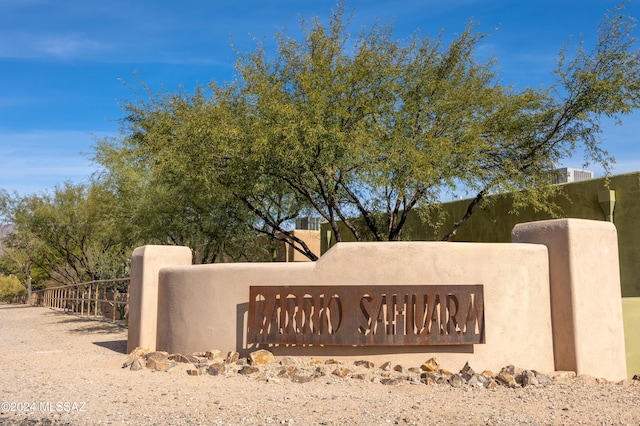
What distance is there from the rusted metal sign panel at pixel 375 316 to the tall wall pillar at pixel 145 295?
2679 millimetres

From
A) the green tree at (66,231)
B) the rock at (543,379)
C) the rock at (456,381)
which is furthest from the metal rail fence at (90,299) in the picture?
the rock at (543,379)

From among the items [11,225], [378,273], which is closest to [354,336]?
[378,273]

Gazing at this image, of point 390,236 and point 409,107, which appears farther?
point 390,236

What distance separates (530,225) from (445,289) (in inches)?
89.3

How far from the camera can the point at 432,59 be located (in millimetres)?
16781

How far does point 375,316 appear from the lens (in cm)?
1047

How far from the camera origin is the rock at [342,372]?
9.81 meters

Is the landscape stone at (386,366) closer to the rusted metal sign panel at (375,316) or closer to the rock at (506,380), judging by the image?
the rusted metal sign panel at (375,316)

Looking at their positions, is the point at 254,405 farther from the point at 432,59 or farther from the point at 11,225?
the point at 11,225

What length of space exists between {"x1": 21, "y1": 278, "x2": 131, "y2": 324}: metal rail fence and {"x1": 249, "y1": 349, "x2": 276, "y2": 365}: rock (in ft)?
36.3

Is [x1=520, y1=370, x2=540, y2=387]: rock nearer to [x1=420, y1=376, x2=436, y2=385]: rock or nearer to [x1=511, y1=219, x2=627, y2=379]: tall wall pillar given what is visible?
[x1=511, y1=219, x2=627, y2=379]: tall wall pillar

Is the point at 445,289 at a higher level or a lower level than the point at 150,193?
lower

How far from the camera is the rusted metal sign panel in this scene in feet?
Result: 34.2

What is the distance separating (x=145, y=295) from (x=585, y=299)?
8271 millimetres
